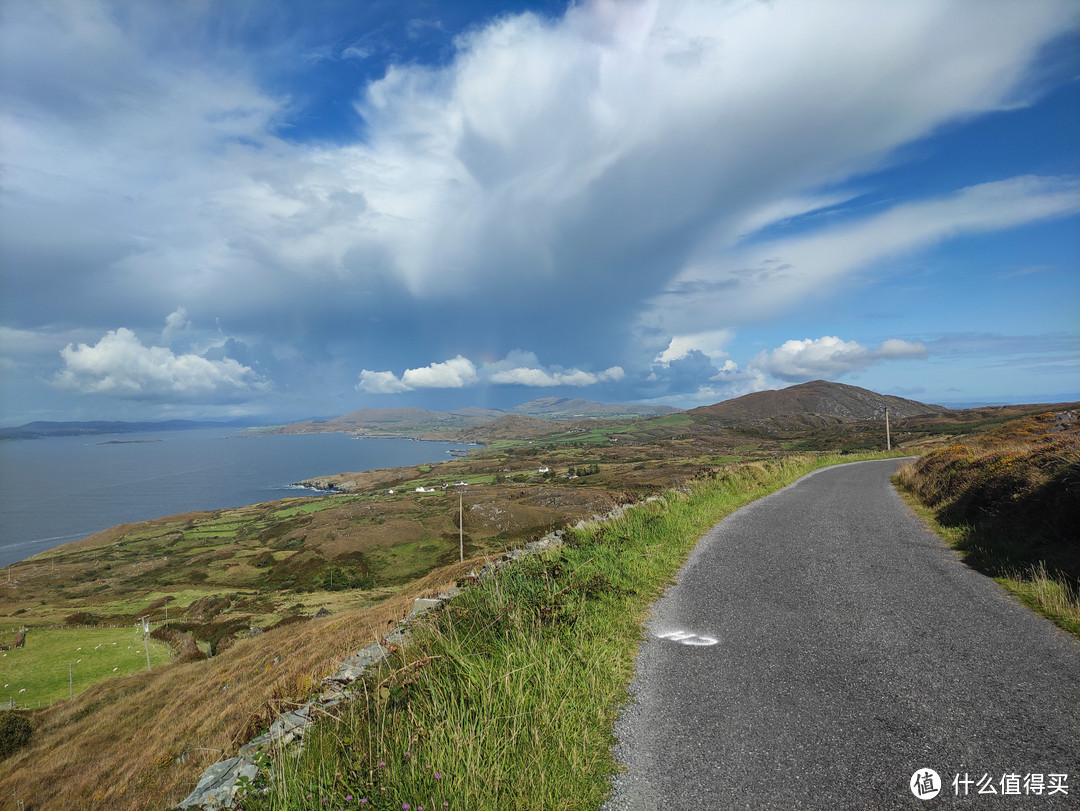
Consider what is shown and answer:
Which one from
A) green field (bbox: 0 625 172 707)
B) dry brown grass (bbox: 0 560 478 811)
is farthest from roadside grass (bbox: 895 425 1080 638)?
green field (bbox: 0 625 172 707)

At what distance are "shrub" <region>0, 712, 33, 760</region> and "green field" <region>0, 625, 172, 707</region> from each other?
12.9 metres

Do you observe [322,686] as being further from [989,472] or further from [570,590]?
[989,472]

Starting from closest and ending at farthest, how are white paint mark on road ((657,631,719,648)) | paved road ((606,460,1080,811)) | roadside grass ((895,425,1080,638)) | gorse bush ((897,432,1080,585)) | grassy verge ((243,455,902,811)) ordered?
grassy verge ((243,455,902,811)) < paved road ((606,460,1080,811)) < white paint mark on road ((657,631,719,648)) < roadside grass ((895,425,1080,638)) < gorse bush ((897,432,1080,585))

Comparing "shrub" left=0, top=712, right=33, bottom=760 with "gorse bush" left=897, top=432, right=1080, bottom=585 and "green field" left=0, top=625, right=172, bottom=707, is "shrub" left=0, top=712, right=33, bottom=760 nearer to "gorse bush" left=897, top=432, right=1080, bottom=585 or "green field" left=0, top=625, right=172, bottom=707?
"green field" left=0, top=625, right=172, bottom=707

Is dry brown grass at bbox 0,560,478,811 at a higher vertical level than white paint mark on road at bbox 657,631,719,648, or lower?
lower

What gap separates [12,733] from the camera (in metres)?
28.4

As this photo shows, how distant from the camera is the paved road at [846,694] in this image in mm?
3391

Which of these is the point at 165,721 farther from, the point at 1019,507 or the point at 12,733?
the point at 1019,507

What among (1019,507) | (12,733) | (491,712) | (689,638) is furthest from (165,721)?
(1019,507)

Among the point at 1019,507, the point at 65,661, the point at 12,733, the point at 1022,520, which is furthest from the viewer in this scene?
the point at 65,661

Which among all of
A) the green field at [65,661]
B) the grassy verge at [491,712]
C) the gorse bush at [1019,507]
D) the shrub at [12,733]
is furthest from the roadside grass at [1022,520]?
the green field at [65,661]

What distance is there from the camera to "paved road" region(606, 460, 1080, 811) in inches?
133

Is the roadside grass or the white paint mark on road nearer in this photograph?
the white paint mark on road

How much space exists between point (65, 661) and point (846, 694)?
232ft
